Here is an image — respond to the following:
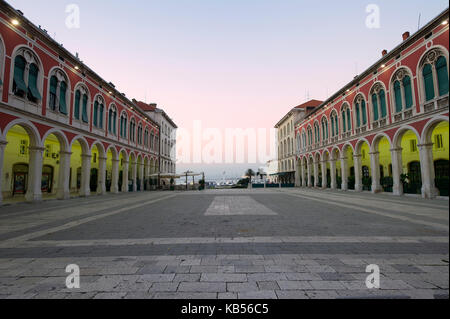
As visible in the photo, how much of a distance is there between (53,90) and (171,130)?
121 ft

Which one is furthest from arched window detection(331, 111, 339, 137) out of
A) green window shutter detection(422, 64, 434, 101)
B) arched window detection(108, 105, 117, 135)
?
arched window detection(108, 105, 117, 135)

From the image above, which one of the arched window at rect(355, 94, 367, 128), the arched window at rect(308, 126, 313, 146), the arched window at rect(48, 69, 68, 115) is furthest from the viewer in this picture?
the arched window at rect(308, 126, 313, 146)

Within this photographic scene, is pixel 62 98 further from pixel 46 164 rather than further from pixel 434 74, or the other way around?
pixel 434 74

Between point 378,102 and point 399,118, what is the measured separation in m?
3.11

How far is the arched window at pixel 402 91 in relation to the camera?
1714 cm

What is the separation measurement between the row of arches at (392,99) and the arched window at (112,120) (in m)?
26.5

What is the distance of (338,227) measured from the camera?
6.54 metres

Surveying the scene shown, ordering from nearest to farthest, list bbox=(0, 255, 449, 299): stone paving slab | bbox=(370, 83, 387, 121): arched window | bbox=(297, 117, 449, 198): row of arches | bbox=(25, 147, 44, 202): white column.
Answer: bbox=(0, 255, 449, 299): stone paving slab → bbox=(25, 147, 44, 202): white column → bbox=(297, 117, 449, 198): row of arches → bbox=(370, 83, 387, 121): arched window

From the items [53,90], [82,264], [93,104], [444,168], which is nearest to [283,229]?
[82,264]

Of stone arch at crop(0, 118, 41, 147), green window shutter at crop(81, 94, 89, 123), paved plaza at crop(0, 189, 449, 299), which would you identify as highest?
green window shutter at crop(81, 94, 89, 123)

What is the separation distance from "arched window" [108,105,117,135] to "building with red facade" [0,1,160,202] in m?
0.11

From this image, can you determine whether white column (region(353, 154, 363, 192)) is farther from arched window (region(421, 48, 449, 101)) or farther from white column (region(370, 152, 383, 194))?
arched window (region(421, 48, 449, 101))

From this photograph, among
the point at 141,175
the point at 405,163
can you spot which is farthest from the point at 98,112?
the point at 405,163

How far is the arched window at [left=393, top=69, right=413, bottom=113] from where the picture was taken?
17.1m
